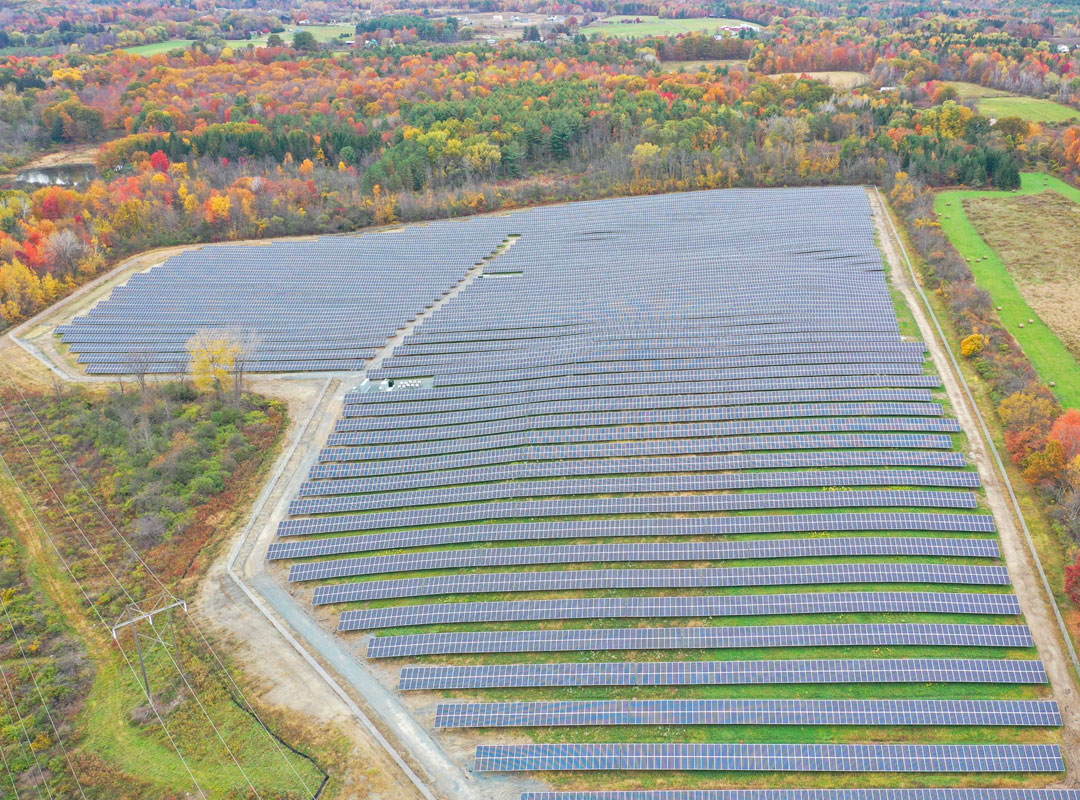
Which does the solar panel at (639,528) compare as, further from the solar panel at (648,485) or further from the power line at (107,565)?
the power line at (107,565)

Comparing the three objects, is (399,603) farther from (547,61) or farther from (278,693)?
(547,61)

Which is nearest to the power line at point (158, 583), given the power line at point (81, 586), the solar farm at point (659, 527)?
the power line at point (81, 586)

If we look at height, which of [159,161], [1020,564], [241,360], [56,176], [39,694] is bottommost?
[56,176]

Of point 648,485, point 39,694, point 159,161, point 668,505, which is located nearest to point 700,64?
point 159,161

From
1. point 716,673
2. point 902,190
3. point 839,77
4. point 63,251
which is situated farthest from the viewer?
point 839,77

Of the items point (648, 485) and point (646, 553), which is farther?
point (648, 485)

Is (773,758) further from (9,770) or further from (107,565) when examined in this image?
(107,565)
